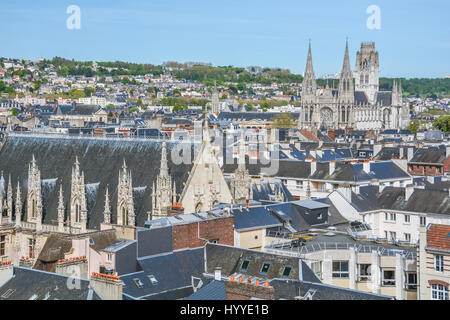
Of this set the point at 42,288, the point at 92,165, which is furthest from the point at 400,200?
the point at 42,288

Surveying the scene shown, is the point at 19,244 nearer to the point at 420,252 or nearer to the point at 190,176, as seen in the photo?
the point at 190,176

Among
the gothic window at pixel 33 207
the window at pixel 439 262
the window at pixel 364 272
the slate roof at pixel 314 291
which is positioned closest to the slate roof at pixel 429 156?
the window at pixel 364 272

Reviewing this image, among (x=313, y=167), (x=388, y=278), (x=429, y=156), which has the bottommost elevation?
(x=388, y=278)

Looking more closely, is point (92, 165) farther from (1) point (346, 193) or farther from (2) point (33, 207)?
(1) point (346, 193)

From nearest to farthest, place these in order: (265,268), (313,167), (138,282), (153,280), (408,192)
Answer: (138,282) < (153,280) < (265,268) < (408,192) < (313,167)

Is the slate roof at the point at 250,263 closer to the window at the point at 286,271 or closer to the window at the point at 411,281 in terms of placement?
the window at the point at 286,271

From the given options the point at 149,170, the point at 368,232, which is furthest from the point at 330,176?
the point at 149,170

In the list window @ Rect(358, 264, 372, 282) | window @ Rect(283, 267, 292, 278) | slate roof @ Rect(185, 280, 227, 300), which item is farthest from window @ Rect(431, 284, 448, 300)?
slate roof @ Rect(185, 280, 227, 300)
